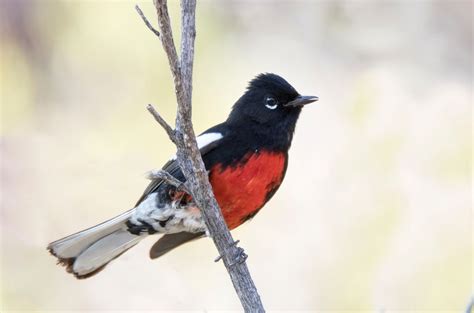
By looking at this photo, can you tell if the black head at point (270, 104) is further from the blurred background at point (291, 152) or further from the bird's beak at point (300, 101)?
the blurred background at point (291, 152)

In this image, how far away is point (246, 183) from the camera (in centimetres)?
384

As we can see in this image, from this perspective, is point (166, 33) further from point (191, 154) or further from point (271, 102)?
point (271, 102)

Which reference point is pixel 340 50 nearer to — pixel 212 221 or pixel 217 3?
pixel 217 3

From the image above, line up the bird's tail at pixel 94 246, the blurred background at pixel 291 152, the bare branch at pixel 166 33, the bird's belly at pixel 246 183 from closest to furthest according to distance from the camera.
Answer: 1. the bare branch at pixel 166 33
2. the bird's belly at pixel 246 183
3. the bird's tail at pixel 94 246
4. the blurred background at pixel 291 152

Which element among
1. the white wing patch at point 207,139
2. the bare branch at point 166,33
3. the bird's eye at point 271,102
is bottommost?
the white wing patch at point 207,139

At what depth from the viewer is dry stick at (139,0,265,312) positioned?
2.65 meters

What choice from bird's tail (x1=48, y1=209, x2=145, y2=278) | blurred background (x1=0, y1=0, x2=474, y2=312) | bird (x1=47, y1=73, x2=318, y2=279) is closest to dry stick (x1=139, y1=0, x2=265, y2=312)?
bird (x1=47, y1=73, x2=318, y2=279)

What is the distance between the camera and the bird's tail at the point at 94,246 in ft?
13.2

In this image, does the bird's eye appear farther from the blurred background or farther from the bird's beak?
the blurred background

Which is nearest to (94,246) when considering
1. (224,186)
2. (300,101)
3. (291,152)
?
(224,186)

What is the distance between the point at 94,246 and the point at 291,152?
6.42 feet

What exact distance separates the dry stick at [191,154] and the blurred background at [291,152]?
1.79m

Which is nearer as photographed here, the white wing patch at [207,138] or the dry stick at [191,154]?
the dry stick at [191,154]

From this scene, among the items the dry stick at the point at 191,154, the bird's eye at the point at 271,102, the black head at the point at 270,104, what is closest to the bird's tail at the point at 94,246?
the black head at the point at 270,104
